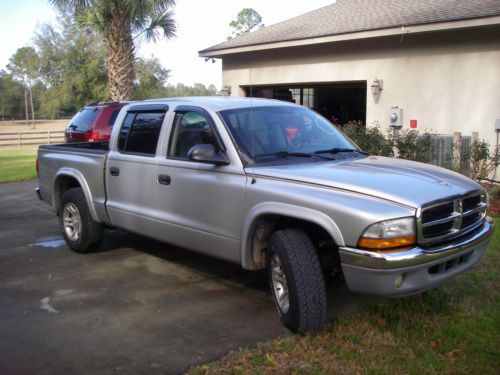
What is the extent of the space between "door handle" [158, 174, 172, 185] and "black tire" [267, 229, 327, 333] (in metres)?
1.54

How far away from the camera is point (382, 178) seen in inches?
159

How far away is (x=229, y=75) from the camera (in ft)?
53.3

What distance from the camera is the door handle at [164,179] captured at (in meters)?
5.16

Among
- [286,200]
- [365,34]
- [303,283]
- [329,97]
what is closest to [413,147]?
[365,34]

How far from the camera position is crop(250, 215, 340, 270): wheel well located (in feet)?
13.7

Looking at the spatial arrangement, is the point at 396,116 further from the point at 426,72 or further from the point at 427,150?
the point at 427,150

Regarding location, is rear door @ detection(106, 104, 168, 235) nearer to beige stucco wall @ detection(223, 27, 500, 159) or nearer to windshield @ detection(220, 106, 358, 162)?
windshield @ detection(220, 106, 358, 162)

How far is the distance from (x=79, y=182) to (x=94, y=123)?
5987 millimetres

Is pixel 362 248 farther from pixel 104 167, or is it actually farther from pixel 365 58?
pixel 365 58

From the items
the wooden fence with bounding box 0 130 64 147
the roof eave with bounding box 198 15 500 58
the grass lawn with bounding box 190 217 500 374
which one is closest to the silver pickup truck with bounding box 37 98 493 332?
the grass lawn with bounding box 190 217 500 374

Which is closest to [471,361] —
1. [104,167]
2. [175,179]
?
[175,179]

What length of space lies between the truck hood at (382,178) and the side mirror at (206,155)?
303 millimetres

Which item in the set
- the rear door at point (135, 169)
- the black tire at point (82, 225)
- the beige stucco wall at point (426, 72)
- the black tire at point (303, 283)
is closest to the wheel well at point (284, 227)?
the black tire at point (303, 283)

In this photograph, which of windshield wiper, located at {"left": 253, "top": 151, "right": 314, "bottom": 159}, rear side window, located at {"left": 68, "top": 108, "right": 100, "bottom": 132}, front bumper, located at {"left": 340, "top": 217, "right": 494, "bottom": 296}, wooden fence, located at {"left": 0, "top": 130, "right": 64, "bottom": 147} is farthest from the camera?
wooden fence, located at {"left": 0, "top": 130, "right": 64, "bottom": 147}
